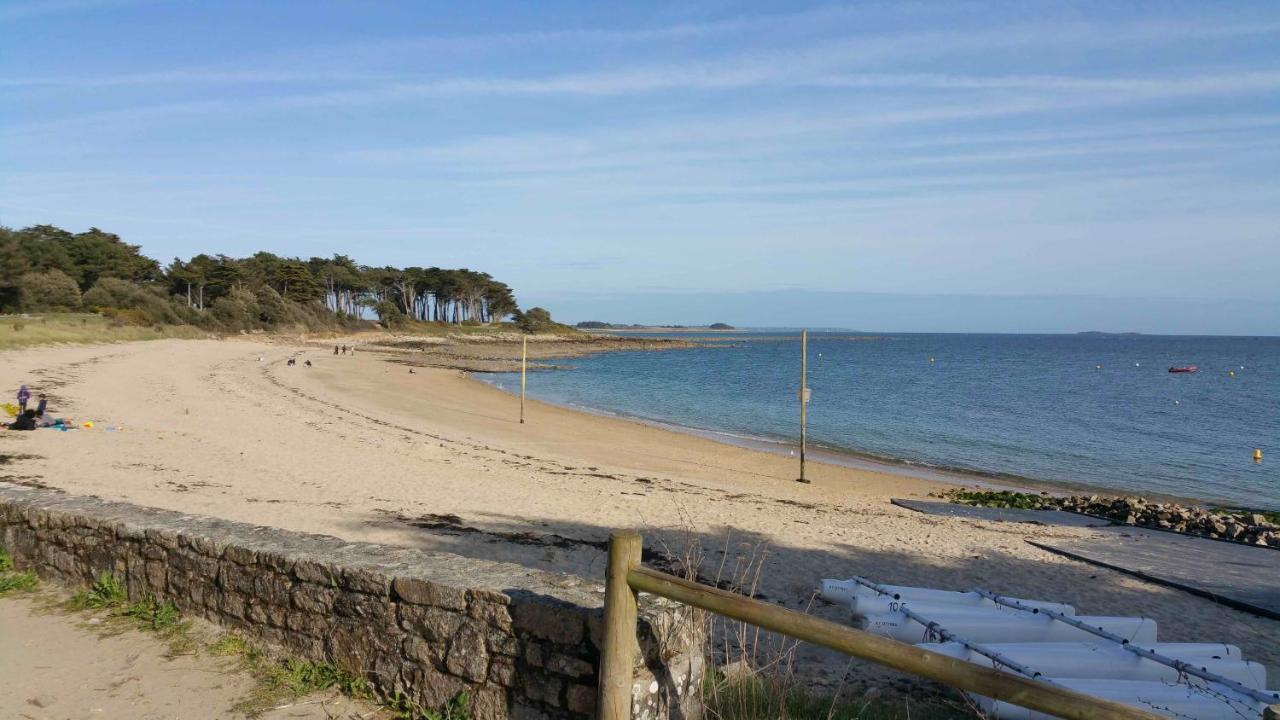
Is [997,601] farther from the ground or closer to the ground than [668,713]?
closer to the ground

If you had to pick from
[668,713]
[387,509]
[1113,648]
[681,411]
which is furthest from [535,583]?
[681,411]

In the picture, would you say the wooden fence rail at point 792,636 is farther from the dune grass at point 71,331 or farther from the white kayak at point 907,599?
the dune grass at point 71,331

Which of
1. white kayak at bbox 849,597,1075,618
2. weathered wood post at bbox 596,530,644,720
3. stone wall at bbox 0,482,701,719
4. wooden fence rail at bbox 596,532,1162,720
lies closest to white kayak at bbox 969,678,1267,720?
white kayak at bbox 849,597,1075,618

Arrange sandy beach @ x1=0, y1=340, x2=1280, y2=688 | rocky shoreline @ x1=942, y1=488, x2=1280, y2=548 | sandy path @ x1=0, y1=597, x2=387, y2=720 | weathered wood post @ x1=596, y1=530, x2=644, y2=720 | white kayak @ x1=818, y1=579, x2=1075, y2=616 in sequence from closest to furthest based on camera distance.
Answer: weathered wood post @ x1=596, y1=530, x2=644, y2=720
sandy path @ x1=0, y1=597, x2=387, y2=720
white kayak @ x1=818, y1=579, x2=1075, y2=616
sandy beach @ x1=0, y1=340, x2=1280, y2=688
rocky shoreline @ x1=942, y1=488, x2=1280, y2=548

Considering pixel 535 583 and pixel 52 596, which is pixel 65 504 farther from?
pixel 535 583

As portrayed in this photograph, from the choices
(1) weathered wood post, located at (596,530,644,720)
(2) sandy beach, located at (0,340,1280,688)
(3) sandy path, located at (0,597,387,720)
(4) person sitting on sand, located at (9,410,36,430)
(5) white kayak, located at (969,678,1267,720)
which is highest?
(1) weathered wood post, located at (596,530,644,720)

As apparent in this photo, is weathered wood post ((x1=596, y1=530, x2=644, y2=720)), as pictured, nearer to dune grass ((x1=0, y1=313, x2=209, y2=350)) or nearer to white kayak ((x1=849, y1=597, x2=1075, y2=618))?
white kayak ((x1=849, y1=597, x2=1075, y2=618))

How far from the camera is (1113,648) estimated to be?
535cm

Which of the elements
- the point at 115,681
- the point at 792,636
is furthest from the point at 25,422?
the point at 792,636

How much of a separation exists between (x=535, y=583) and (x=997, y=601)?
14.8 feet

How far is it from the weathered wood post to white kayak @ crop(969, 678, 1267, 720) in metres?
2.47

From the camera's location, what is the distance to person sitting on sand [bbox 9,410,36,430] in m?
12.5

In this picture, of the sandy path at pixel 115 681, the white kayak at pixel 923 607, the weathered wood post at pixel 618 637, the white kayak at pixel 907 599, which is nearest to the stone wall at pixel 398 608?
the weathered wood post at pixel 618 637

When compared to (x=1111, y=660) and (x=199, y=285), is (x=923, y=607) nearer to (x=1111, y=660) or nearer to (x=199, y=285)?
(x=1111, y=660)
